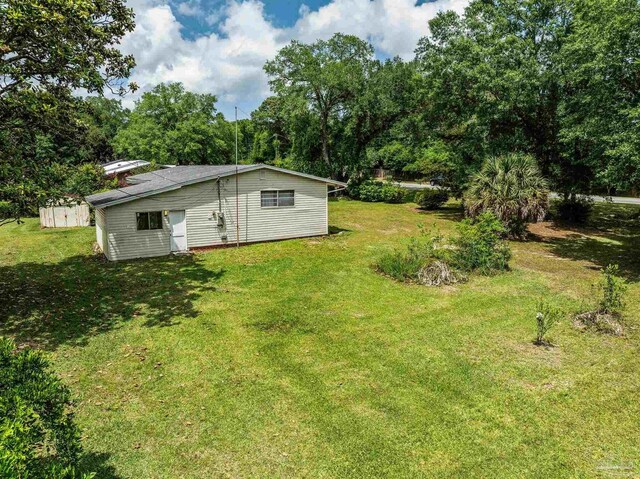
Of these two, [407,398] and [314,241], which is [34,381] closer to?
[407,398]

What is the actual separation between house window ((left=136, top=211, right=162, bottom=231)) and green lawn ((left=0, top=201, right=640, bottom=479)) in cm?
214

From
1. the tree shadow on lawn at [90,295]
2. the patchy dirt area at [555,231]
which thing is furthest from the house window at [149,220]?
the patchy dirt area at [555,231]

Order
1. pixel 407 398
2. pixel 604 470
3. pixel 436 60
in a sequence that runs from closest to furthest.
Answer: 1. pixel 604 470
2. pixel 407 398
3. pixel 436 60

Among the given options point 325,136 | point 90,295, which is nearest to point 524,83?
point 325,136

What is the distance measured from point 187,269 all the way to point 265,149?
40369mm

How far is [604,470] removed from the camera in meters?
5.01

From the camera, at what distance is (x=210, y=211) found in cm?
1709

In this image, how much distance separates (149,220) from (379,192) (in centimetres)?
2168

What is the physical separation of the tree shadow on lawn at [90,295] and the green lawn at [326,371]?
0.22 ft

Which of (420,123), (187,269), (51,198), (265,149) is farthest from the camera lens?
(265,149)

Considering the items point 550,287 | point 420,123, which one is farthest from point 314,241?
point 420,123

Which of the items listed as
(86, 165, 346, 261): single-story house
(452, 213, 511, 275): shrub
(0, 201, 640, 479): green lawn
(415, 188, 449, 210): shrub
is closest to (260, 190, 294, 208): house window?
(86, 165, 346, 261): single-story house

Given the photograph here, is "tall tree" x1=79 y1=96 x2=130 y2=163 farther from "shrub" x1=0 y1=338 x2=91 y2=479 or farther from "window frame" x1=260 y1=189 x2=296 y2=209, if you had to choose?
"shrub" x1=0 y1=338 x2=91 y2=479

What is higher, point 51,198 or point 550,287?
point 51,198
